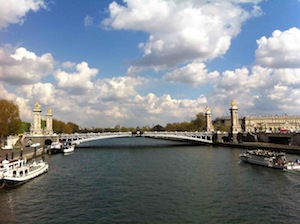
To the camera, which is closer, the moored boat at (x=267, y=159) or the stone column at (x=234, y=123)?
the moored boat at (x=267, y=159)

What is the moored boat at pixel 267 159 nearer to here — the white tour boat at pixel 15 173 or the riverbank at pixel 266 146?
the riverbank at pixel 266 146

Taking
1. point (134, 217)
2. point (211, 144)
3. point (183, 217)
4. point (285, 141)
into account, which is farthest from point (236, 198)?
point (211, 144)

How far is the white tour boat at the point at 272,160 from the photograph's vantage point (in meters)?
33.3

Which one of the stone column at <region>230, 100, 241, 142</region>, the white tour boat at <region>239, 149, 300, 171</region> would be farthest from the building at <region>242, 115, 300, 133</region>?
the white tour boat at <region>239, 149, 300, 171</region>

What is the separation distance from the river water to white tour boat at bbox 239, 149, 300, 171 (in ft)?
4.45

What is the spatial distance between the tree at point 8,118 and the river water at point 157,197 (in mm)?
24654

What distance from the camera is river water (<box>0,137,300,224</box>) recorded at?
59.6 ft

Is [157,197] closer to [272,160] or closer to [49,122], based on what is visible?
[272,160]

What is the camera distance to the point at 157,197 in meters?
22.2

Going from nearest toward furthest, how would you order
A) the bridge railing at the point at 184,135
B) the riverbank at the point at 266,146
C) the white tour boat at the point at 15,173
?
the white tour boat at the point at 15,173 < the riverbank at the point at 266,146 < the bridge railing at the point at 184,135

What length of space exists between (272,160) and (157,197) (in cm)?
1779

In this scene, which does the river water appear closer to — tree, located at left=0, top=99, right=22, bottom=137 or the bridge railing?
tree, located at left=0, top=99, right=22, bottom=137

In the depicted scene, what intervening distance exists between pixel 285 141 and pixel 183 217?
55.0 m

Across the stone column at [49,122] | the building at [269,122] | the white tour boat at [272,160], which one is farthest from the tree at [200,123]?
the white tour boat at [272,160]
